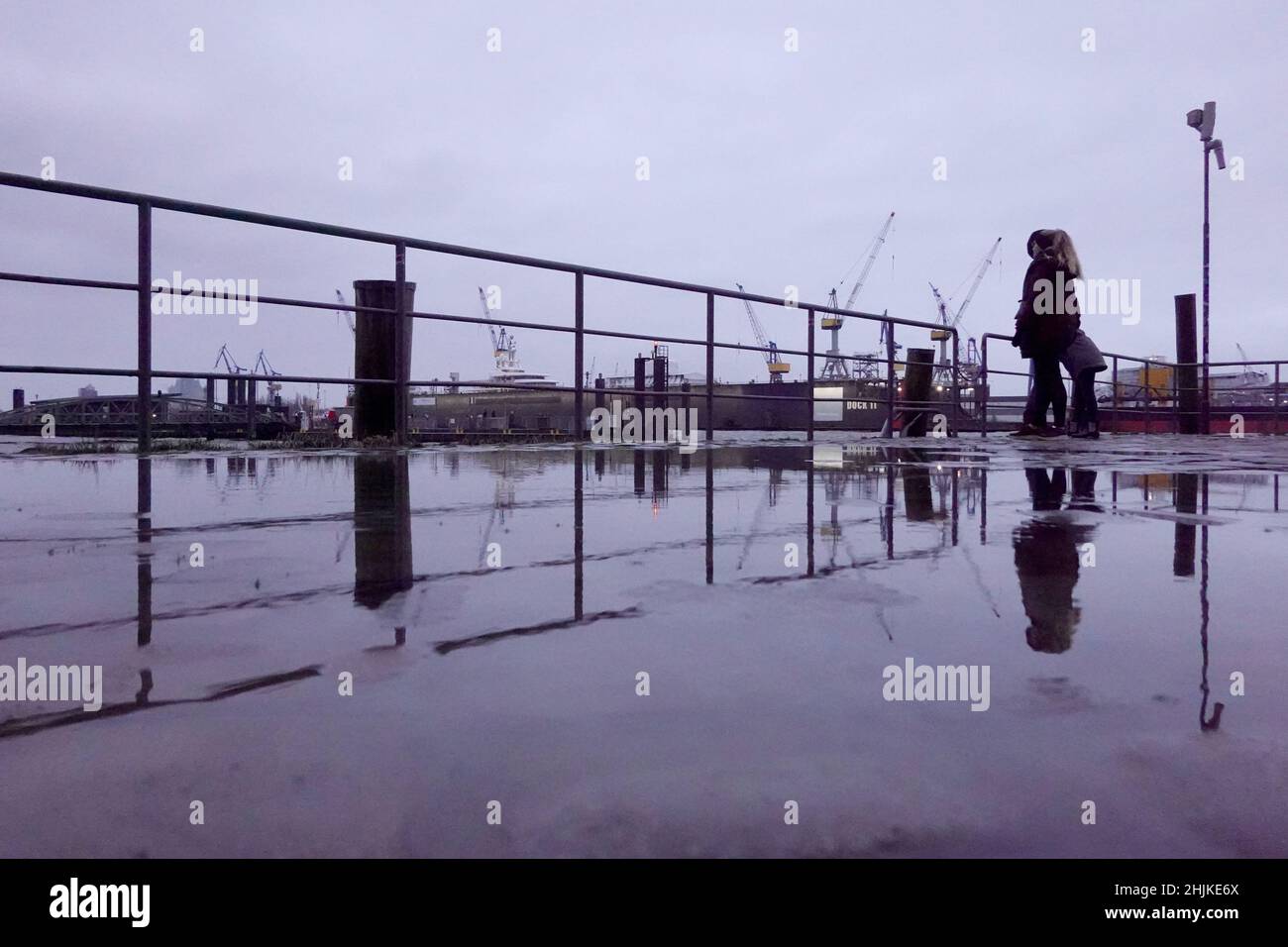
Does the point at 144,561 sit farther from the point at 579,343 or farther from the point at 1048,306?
the point at 1048,306

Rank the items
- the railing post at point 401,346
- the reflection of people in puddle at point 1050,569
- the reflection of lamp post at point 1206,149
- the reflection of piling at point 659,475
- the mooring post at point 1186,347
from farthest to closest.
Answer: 1. the reflection of lamp post at point 1206,149
2. the mooring post at point 1186,347
3. the railing post at point 401,346
4. the reflection of piling at point 659,475
5. the reflection of people in puddle at point 1050,569

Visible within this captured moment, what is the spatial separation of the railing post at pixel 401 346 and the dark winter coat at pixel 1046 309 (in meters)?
5.03

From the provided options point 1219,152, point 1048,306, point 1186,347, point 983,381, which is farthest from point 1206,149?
point 1048,306

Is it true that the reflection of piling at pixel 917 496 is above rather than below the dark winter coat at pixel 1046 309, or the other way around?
below

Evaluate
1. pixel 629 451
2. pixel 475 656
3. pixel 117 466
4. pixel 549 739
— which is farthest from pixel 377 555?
pixel 629 451

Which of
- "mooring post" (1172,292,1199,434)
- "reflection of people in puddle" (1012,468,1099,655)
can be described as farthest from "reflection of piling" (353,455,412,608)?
"mooring post" (1172,292,1199,434)

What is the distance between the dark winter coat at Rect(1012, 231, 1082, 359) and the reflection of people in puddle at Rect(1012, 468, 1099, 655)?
188 inches

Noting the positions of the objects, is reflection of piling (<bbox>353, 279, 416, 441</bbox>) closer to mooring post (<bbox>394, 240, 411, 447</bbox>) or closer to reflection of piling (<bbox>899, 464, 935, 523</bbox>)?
mooring post (<bbox>394, 240, 411, 447</bbox>)

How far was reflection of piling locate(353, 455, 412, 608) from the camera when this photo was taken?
1.52 m

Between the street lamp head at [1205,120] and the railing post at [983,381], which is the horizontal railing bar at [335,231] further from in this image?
the street lamp head at [1205,120]

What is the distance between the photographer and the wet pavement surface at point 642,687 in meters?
0.70

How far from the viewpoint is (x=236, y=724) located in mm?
886

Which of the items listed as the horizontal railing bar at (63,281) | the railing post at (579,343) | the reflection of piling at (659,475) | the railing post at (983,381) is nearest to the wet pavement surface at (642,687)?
the reflection of piling at (659,475)
